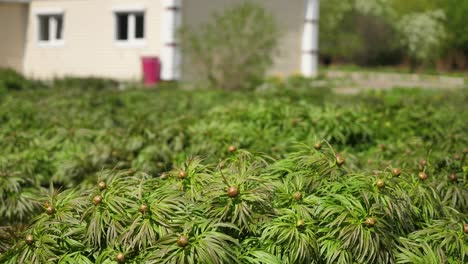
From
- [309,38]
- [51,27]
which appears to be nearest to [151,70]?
[51,27]

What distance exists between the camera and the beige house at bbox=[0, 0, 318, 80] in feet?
71.1

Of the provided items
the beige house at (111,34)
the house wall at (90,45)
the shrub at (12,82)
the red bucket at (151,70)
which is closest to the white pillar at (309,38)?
the beige house at (111,34)

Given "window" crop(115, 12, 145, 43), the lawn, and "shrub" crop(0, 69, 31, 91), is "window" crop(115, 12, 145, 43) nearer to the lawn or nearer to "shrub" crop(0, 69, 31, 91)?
"shrub" crop(0, 69, 31, 91)

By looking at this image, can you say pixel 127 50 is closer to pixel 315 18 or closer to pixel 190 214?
pixel 315 18

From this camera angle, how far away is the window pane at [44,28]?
2569 cm

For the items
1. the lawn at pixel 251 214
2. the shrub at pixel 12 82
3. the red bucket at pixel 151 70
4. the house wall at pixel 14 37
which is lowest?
the lawn at pixel 251 214

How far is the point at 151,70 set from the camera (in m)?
20.8

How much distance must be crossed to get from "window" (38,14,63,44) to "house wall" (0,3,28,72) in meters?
0.68

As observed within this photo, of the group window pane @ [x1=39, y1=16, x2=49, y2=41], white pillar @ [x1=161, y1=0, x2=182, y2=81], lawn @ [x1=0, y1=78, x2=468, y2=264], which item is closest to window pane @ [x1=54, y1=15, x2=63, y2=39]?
window pane @ [x1=39, y1=16, x2=49, y2=41]

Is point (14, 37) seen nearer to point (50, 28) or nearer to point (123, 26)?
point (50, 28)

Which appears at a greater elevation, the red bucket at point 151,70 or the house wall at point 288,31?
the house wall at point 288,31

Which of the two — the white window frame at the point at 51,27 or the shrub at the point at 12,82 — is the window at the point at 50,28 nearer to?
the white window frame at the point at 51,27

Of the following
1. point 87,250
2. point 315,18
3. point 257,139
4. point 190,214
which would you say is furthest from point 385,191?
point 315,18

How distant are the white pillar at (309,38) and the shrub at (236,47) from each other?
6491mm
